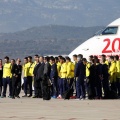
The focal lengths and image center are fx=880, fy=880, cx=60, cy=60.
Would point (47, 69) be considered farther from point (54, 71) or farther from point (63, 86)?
point (63, 86)

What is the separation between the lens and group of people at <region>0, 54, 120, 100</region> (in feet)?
125

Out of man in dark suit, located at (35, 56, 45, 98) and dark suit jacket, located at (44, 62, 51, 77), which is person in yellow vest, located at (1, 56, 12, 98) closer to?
man in dark suit, located at (35, 56, 45, 98)

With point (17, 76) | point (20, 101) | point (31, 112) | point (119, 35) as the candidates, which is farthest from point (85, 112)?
point (119, 35)

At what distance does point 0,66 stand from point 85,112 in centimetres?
1181

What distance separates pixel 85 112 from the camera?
30.6 m

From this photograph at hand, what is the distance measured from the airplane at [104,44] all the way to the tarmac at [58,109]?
6.86m

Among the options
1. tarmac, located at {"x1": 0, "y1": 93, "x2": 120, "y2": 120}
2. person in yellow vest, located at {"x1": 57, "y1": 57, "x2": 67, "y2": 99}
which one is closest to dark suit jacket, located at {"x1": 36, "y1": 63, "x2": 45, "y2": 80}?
person in yellow vest, located at {"x1": 57, "y1": 57, "x2": 67, "y2": 99}

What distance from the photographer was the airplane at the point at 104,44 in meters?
44.0

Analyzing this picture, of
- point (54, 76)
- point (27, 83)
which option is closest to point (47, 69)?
point (54, 76)

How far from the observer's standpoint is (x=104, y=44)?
1747 inches

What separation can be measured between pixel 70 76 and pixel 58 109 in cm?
729

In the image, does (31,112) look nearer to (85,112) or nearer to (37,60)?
(85,112)

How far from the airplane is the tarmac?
6.86 m

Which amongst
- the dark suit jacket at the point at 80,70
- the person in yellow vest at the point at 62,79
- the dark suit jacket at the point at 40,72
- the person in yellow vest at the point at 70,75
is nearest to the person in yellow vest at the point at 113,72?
the person in yellow vest at the point at 70,75
